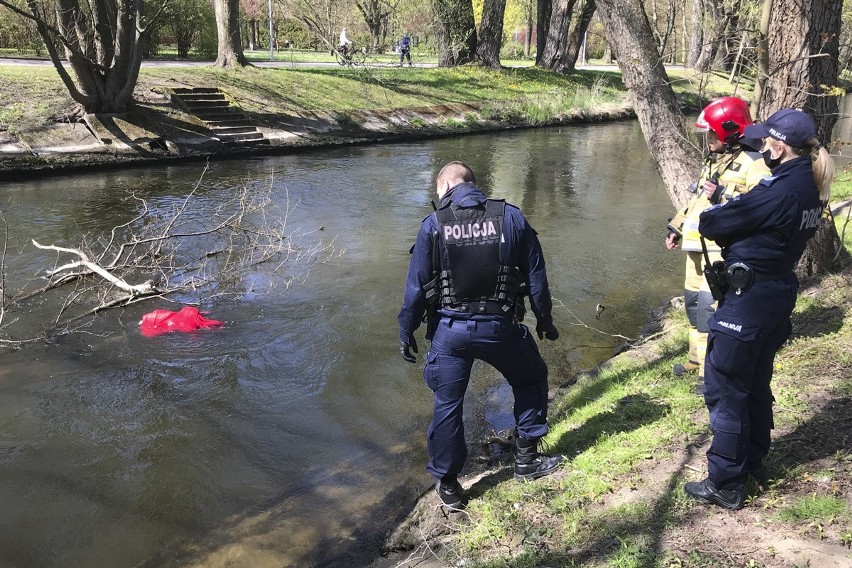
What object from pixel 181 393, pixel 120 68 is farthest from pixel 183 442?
pixel 120 68

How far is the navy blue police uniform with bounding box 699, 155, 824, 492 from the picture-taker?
3232mm

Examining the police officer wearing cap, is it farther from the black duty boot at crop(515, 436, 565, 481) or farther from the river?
the river

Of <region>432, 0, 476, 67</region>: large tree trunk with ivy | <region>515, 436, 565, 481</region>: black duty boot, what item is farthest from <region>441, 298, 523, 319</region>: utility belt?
<region>432, 0, 476, 67</region>: large tree trunk with ivy

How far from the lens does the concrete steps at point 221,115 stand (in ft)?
61.3

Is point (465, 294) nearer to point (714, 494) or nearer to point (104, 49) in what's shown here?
point (714, 494)

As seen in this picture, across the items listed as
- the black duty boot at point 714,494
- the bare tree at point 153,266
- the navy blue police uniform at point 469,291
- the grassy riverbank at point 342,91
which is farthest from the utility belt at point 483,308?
the grassy riverbank at point 342,91

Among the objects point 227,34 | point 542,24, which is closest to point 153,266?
point 227,34

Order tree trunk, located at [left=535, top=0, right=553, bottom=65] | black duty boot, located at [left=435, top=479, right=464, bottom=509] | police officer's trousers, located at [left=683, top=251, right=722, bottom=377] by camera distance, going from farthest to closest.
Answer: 1. tree trunk, located at [left=535, top=0, right=553, bottom=65]
2. police officer's trousers, located at [left=683, top=251, right=722, bottom=377]
3. black duty boot, located at [left=435, top=479, right=464, bottom=509]

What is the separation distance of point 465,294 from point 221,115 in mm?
17481

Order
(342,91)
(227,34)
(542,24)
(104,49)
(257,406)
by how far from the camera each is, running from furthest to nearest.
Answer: (542,24) → (227,34) → (342,91) → (104,49) → (257,406)

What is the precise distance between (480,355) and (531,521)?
0.94 metres

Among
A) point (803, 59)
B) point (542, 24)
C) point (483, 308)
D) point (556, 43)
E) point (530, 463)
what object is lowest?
point (530, 463)

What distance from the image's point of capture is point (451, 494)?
4113 mm

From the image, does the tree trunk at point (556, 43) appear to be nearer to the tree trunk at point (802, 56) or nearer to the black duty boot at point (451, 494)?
the tree trunk at point (802, 56)
